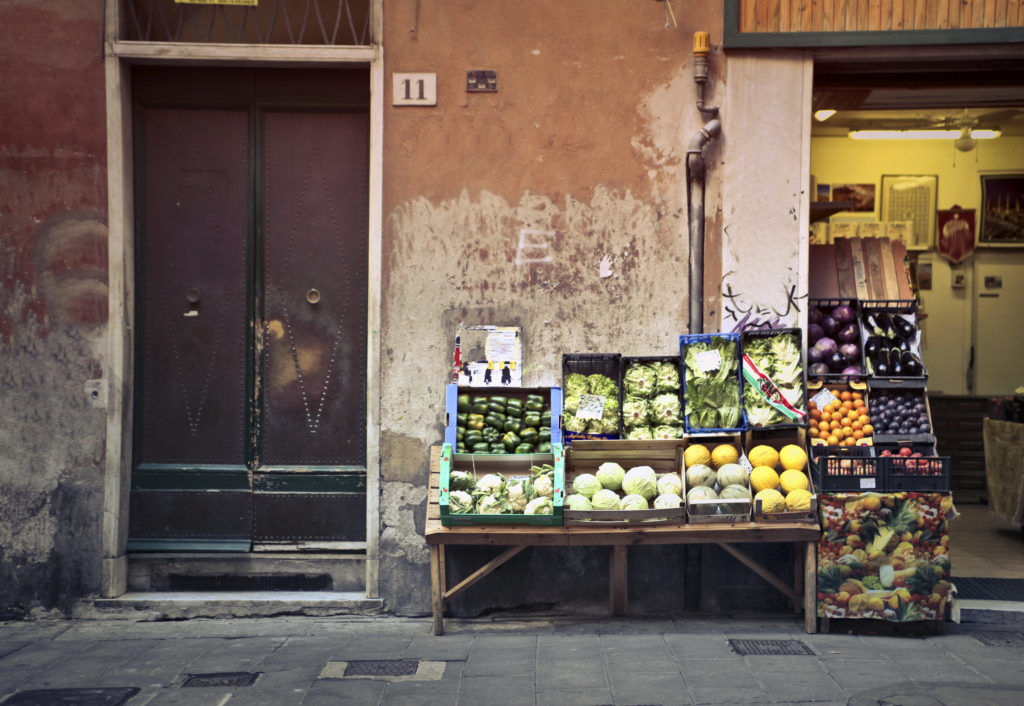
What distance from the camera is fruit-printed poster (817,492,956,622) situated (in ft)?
18.3

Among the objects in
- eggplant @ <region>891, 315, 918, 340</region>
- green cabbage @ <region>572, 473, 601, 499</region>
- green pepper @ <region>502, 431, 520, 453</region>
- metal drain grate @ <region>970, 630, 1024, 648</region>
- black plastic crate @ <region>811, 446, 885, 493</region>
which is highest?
eggplant @ <region>891, 315, 918, 340</region>

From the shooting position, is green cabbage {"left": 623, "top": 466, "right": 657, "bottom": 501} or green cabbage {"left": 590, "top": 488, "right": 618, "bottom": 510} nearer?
green cabbage {"left": 590, "top": 488, "right": 618, "bottom": 510}

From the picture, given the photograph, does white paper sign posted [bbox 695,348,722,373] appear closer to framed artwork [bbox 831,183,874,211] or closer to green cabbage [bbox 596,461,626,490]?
green cabbage [bbox 596,461,626,490]

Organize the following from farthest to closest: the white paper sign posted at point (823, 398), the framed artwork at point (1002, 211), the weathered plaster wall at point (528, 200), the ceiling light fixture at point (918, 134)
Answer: the framed artwork at point (1002, 211) < the ceiling light fixture at point (918, 134) < the weathered plaster wall at point (528, 200) < the white paper sign posted at point (823, 398)

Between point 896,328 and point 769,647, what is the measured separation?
2.45 m

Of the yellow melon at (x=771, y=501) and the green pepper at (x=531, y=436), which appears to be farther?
the green pepper at (x=531, y=436)

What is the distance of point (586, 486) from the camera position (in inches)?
224

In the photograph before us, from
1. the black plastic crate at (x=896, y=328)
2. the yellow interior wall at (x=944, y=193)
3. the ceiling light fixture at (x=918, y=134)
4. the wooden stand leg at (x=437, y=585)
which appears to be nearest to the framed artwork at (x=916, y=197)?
the yellow interior wall at (x=944, y=193)

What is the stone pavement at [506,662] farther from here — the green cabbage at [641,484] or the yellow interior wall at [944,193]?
the yellow interior wall at [944,193]

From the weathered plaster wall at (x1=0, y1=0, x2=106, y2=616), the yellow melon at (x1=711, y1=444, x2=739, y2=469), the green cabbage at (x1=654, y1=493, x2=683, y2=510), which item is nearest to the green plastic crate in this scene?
the green cabbage at (x1=654, y1=493, x2=683, y2=510)

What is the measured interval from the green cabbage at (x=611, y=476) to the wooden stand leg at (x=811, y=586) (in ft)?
3.95

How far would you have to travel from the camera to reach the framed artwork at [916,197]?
10109 mm

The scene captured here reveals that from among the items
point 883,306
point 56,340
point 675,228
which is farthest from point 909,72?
point 56,340

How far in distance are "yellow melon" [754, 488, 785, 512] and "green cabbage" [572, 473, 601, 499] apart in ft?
3.16
